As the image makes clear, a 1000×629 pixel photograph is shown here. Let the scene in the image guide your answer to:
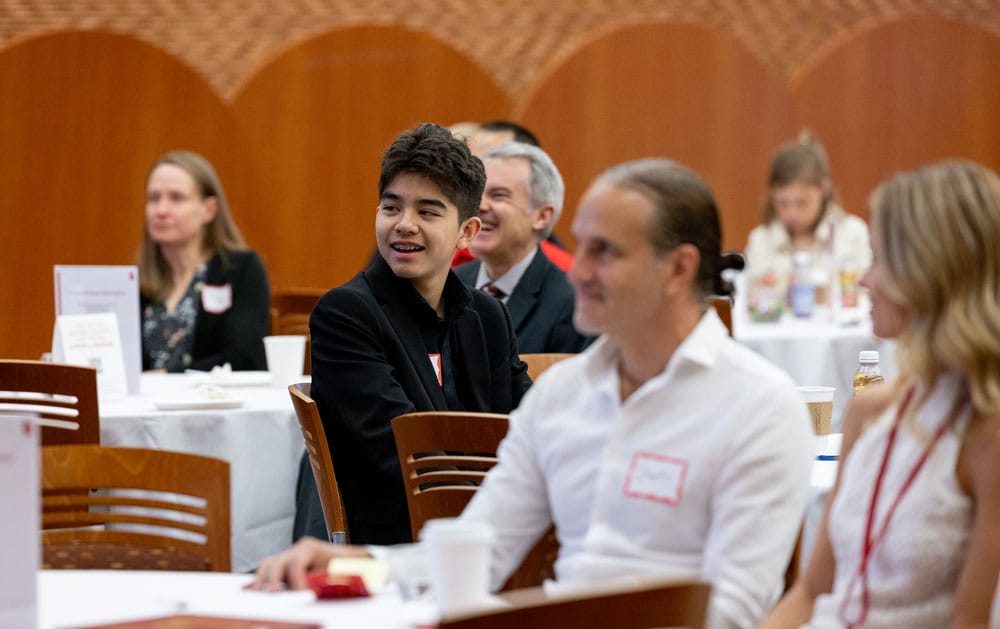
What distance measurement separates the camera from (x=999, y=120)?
8.01m

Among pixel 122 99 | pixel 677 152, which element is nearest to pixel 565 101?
pixel 677 152

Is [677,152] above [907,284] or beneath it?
above

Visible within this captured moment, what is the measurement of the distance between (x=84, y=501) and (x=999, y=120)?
703cm

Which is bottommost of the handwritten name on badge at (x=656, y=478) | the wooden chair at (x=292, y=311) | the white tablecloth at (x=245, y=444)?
the white tablecloth at (x=245, y=444)

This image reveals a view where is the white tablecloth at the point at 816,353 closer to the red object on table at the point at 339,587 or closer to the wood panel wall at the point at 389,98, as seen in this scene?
the wood panel wall at the point at 389,98

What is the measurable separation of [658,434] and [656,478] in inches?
2.4

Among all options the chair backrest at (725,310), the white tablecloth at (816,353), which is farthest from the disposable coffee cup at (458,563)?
the white tablecloth at (816,353)

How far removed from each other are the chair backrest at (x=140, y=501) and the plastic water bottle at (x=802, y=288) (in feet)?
14.6

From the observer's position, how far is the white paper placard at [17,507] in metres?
1.51

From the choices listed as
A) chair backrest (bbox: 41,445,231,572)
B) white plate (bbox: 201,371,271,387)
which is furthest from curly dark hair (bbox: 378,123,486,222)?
white plate (bbox: 201,371,271,387)

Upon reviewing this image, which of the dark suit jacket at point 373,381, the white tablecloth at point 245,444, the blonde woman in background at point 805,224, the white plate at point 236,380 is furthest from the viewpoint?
the blonde woman in background at point 805,224

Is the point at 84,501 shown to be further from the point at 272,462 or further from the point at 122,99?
the point at 122,99

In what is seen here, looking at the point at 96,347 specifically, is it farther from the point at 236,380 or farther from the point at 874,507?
the point at 874,507

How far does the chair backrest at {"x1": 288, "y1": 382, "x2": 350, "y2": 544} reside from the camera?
9.03 ft
